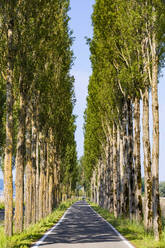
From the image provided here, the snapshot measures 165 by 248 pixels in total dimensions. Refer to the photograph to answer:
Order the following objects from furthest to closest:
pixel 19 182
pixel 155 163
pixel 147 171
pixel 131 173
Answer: pixel 131 173 → pixel 147 171 → pixel 19 182 → pixel 155 163

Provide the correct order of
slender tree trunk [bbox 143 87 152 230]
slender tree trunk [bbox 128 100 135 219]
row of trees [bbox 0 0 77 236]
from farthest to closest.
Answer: slender tree trunk [bbox 128 100 135 219]
slender tree trunk [bbox 143 87 152 230]
row of trees [bbox 0 0 77 236]

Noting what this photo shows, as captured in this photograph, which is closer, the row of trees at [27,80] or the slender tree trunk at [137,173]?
the row of trees at [27,80]

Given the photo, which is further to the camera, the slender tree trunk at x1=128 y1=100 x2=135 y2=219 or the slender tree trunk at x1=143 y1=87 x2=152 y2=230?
the slender tree trunk at x1=128 y1=100 x2=135 y2=219

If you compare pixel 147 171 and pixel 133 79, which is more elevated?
pixel 133 79

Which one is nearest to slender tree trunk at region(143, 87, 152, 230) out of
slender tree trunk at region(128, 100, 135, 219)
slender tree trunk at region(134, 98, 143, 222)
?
slender tree trunk at region(134, 98, 143, 222)

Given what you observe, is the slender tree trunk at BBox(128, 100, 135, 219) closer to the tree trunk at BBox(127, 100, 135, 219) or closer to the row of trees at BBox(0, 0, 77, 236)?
the tree trunk at BBox(127, 100, 135, 219)

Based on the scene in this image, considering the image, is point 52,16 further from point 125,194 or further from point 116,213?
point 116,213

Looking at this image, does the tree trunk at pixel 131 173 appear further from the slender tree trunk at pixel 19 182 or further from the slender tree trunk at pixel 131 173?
the slender tree trunk at pixel 19 182

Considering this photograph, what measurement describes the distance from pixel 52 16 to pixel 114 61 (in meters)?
4.73

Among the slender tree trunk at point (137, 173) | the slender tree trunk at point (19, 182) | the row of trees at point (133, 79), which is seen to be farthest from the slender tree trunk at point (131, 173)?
the slender tree trunk at point (19, 182)

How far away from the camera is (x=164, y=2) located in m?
15.0

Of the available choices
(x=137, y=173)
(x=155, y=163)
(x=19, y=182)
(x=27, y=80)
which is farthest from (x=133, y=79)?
(x=19, y=182)

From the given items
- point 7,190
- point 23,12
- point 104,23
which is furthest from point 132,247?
point 104,23

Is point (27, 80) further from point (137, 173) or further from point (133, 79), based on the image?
point (137, 173)
